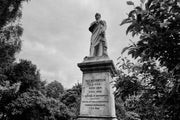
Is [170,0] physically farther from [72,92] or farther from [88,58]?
[72,92]

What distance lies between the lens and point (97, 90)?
595 cm

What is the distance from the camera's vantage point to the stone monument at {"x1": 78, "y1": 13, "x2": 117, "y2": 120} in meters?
5.54

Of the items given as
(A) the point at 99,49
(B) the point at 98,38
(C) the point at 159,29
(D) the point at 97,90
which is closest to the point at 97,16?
(B) the point at 98,38

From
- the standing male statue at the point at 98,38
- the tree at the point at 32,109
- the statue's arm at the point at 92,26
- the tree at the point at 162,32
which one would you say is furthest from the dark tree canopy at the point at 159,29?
the tree at the point at 32,109

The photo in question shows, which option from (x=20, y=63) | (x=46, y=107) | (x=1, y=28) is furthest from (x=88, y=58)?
(x=20, y=63)

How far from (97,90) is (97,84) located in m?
0.23

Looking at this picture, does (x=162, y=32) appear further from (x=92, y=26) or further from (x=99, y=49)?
(x=92, y=26)

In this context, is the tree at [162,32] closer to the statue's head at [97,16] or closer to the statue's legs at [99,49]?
the statue's legs at [99,49]

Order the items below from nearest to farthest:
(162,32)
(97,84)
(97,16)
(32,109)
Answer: (162,32)
(97,84)
(97,16)
(32,109)

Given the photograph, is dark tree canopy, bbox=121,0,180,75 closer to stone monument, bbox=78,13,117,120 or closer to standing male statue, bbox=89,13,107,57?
stone monument, bbox=78,13,117,120

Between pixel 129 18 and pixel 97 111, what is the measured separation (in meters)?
4.23

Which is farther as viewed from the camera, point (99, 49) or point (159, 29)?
point (99, 49)

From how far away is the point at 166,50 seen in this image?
184 cm

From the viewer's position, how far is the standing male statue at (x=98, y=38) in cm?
705
